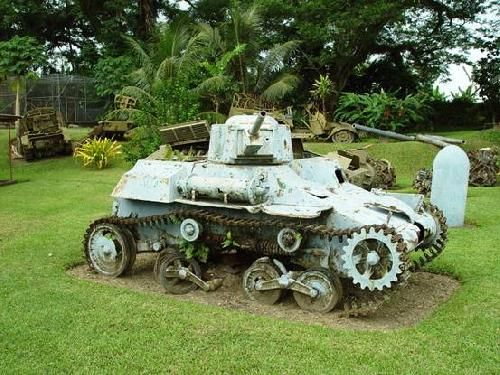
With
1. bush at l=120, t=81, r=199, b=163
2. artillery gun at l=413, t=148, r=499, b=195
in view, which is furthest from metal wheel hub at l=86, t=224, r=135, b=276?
artillery gun at l=413, t=148, r=499, b=195

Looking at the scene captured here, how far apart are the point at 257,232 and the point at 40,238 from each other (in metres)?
4.69

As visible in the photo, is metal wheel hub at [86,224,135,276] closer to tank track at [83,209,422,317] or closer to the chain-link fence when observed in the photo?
tank track at [83,209,422,317]

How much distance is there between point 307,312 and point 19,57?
70.9 ft

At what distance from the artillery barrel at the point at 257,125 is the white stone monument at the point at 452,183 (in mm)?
4980

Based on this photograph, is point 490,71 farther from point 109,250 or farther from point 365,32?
point 109,250

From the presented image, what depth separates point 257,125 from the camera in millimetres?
6895

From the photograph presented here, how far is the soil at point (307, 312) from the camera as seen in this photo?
6301mm

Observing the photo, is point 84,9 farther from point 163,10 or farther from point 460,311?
point 460,311

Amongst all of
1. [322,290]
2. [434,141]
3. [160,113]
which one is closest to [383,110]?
[434,141]

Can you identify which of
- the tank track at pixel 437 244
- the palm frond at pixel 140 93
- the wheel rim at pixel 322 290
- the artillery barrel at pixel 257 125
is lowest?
the wheel rim at pixel 322 290

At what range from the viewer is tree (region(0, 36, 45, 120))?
23953 mm

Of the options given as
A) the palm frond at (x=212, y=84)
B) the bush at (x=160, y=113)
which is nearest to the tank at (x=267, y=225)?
the bush at (x=160, y=113)

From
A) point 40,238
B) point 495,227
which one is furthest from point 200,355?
point 495,227

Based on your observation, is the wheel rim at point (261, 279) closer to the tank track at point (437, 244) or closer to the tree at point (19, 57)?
the tank track at point (437, 244)
